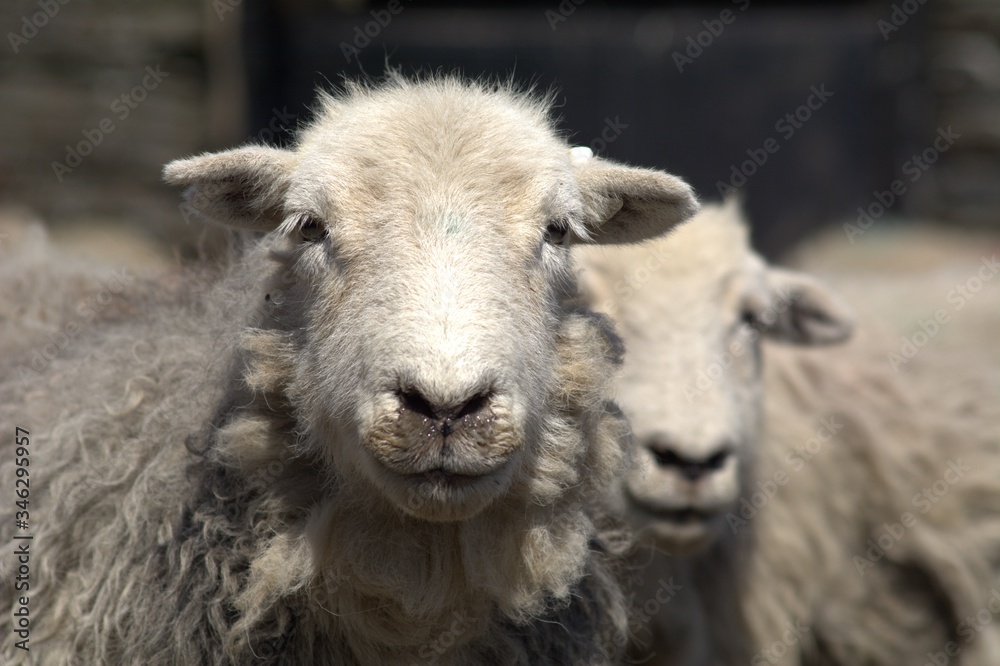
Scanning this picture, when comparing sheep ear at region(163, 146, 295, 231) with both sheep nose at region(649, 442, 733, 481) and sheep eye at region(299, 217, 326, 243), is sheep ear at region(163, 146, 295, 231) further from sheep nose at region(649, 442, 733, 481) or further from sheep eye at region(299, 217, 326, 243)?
sheep nose at region(649, 442, 733, 481)

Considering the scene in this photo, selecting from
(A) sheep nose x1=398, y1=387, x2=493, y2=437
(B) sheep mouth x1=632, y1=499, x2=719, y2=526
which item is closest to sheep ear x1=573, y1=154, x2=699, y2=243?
(A) sheep nose x1=398, y1=387, x2=493, y2=437

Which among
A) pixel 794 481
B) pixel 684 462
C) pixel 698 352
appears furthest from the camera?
pixel 794 481

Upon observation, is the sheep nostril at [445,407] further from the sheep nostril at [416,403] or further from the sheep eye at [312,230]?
the sheep eye at [312,230]

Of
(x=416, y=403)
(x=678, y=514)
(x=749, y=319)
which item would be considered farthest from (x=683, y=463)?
(x=416, y=403)

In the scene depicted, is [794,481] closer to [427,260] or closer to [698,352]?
[698,352]

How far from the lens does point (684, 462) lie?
4008mm

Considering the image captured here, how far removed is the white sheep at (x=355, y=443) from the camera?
2701 millimetres

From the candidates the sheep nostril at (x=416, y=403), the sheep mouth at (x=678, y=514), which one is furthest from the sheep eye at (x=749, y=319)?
the sheep nostril at (x=416, y=403)

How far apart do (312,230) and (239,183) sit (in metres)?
0.29

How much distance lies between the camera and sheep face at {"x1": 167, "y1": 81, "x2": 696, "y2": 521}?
2.50 metres

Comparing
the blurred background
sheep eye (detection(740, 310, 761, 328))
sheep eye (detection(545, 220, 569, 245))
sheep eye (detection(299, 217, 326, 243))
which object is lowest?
sheep eye (detection(740, 310, 761, 328))

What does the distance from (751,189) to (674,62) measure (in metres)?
1.35

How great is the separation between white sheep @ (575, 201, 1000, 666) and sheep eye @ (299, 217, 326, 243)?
5.41ft

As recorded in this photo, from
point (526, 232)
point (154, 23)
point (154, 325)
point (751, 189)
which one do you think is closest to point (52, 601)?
point (154, 325)
